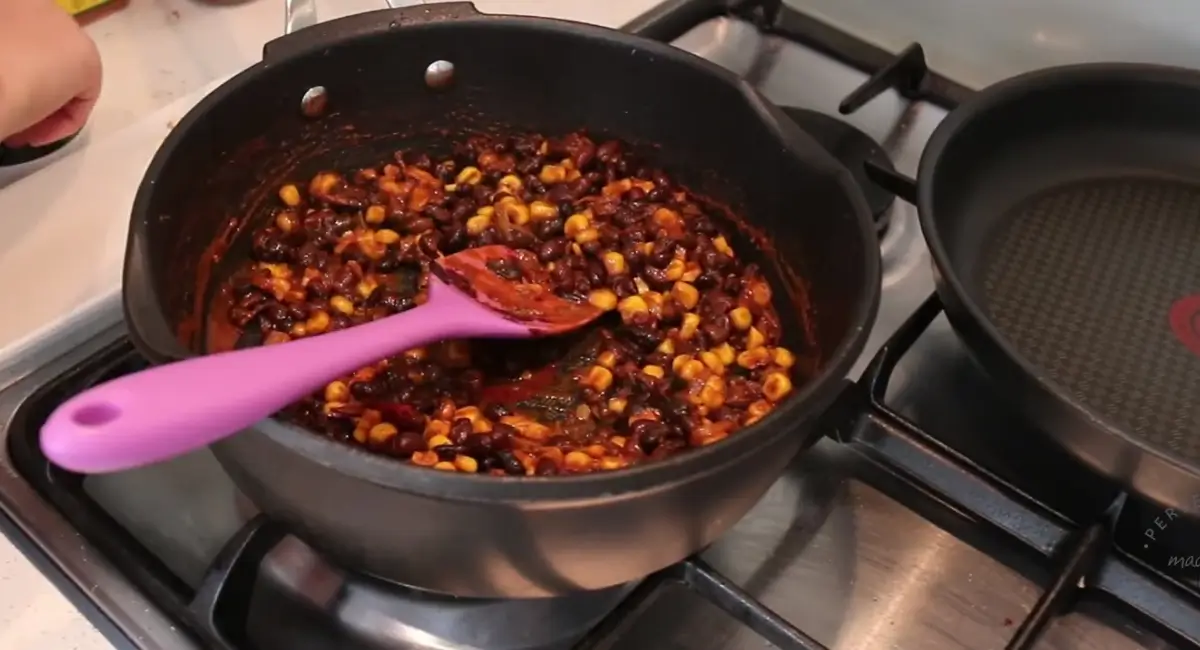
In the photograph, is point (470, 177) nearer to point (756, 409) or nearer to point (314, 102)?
point (314, 102)

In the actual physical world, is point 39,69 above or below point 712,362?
above

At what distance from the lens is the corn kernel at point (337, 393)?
73 centimetres

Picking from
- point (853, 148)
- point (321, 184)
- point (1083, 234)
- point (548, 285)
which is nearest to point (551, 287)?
point (548, 285)

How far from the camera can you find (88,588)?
62 cm

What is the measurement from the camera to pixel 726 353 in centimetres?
80

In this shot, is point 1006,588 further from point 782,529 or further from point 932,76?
point 932,76

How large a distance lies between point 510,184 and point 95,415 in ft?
1.63

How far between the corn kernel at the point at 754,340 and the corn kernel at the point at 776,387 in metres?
0.04

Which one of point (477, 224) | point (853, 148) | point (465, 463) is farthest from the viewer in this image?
point (853, 148)

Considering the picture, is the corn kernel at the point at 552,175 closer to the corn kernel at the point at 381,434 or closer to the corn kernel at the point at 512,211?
the corn kernel at the point at 512,211

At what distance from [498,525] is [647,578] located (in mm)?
178

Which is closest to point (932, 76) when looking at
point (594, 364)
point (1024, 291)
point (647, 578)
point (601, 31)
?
point (1024, 291)

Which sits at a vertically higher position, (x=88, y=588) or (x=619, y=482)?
(x=619, y=482)

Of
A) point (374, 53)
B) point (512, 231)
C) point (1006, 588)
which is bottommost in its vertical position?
point (1006, 588)
